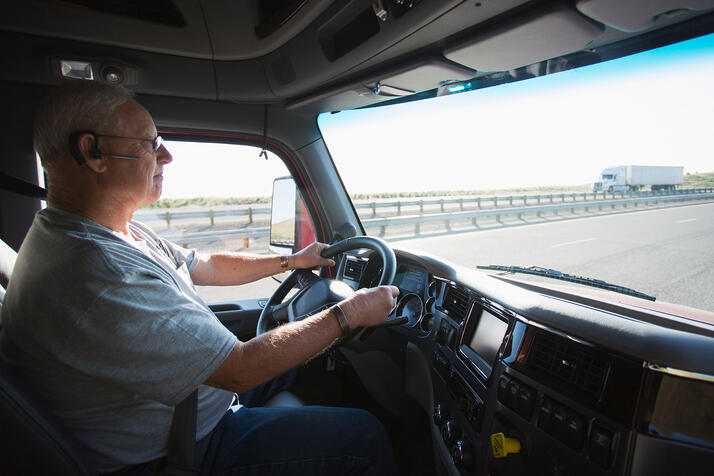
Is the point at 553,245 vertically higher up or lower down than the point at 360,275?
higher up

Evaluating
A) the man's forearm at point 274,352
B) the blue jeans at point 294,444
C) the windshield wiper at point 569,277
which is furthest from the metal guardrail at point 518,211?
the blue jeans at point 294,444

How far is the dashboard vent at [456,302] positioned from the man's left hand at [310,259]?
0.81 metres

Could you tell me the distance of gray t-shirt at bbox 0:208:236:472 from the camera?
106 cm

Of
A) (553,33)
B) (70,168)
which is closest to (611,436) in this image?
(553,33)

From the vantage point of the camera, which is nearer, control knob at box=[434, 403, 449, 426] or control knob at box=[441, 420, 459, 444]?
control knob at box=[441, 420, 459, 444]

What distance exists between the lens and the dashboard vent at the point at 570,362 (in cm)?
102

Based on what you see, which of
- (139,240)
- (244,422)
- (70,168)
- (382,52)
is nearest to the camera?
(70,168)

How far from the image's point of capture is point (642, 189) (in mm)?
1518

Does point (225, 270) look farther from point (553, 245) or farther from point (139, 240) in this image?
point (553, 245)

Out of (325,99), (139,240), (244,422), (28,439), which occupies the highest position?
(325,99)

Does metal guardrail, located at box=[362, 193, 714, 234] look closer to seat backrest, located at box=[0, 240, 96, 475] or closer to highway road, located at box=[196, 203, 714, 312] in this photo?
highway road, located at box=[196, 203, 714, 312]

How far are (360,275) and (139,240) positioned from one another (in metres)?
1.20

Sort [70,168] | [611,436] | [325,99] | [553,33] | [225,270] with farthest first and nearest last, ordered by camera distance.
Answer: [325,99]
[225,270]
[553,33]
[70,168]
[611,436]

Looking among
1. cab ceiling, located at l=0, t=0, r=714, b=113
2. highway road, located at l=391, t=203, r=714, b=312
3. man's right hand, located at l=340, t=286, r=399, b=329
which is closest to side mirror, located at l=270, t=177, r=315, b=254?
cab ceiling, located at l=0, t=0, r=714, b=113
